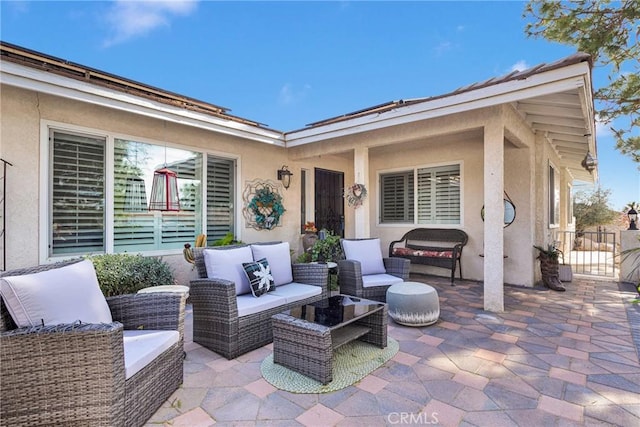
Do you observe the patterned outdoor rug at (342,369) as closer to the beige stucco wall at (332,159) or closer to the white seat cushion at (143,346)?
the white seat cushion at (143,346)

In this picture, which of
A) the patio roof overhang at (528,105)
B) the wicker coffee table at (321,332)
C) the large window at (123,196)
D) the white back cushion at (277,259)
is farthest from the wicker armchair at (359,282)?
the large window at (123,196)

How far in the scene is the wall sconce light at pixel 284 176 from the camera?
669 centimetres

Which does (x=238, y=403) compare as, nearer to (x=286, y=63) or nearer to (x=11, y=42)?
(x=11, y=42)

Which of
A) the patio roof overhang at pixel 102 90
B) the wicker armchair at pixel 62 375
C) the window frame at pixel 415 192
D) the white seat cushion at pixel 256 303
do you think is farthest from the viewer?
the window frame at pixel 415 192

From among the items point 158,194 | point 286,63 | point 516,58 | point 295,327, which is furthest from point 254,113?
point 295,327

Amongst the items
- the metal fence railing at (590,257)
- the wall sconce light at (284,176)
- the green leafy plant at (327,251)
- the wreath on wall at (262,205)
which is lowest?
the metal fence railing at (590,257)

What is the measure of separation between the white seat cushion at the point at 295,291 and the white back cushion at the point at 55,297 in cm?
169

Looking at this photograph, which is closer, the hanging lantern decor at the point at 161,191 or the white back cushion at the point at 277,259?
the white back cushion at the point at 277,259

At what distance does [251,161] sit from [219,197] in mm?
1007

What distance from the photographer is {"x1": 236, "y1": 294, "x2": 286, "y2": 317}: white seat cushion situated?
3053 millimetres

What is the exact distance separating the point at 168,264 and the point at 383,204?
509cm

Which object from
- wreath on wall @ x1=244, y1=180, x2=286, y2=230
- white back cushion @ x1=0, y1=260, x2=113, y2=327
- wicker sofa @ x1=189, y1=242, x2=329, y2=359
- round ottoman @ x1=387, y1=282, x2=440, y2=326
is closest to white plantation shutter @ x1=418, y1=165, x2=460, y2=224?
wreath on wall @ x1=244, y1=180, x2=286, y2=230

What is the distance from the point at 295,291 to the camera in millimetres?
3645

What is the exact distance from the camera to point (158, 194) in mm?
4828
